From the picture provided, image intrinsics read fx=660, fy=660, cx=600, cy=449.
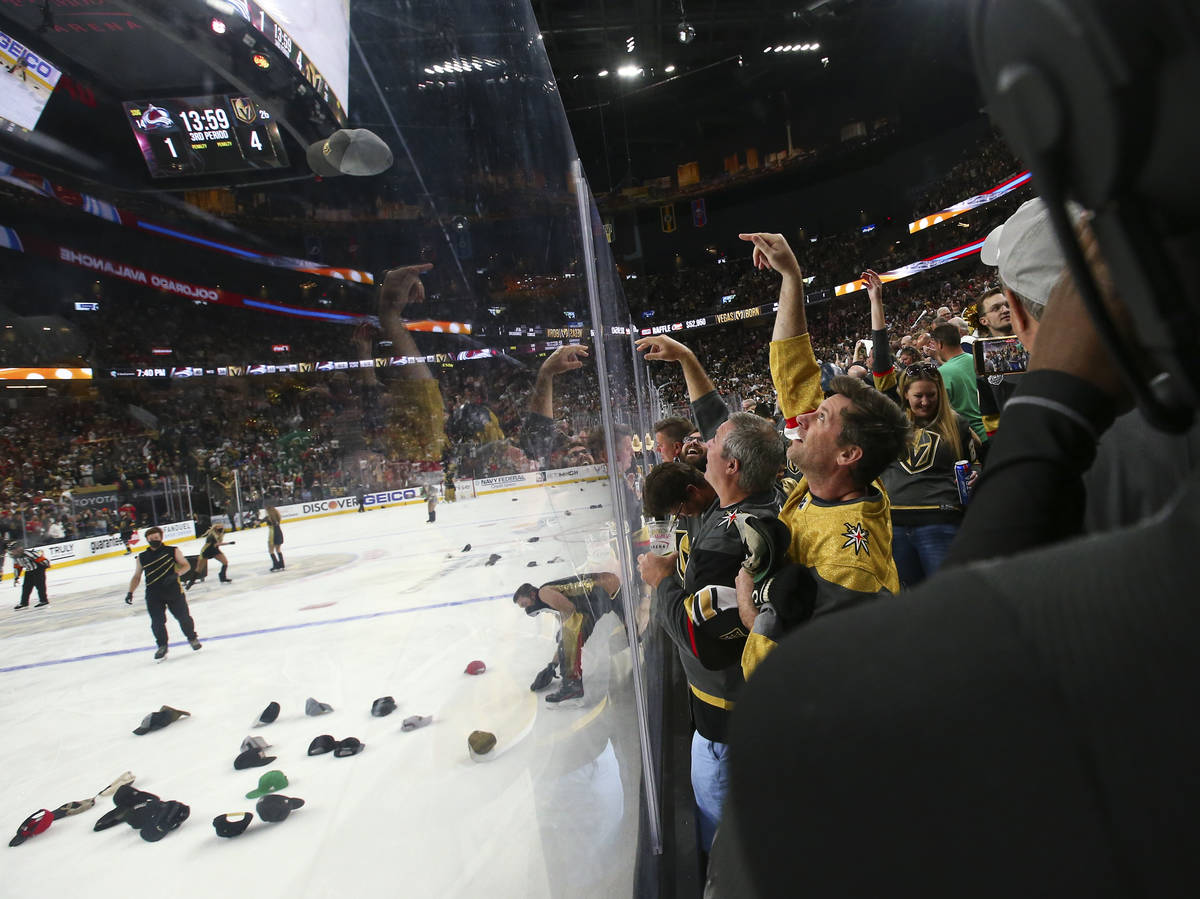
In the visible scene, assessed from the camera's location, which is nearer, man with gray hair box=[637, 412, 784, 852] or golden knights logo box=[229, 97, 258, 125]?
golden knights logo box=[229, 97, 258, 125]

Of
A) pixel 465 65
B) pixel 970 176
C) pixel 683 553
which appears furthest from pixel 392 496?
pixel 970 176

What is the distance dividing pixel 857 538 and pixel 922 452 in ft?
5.02

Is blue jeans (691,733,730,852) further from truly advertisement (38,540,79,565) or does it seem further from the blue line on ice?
truly advertisement (38,540,79,565)

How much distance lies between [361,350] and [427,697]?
0.43 metres

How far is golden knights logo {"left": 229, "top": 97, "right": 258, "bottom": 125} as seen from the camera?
0.73m

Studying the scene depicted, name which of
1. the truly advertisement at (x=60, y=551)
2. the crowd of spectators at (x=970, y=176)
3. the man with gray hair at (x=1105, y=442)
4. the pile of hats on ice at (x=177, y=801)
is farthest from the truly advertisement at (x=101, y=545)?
the crowd of spectators at (x=970, y=176)

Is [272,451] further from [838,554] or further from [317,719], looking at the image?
[838,554]

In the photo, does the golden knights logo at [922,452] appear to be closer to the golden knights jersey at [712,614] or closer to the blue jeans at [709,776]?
the golden knights jersey at [712,614]

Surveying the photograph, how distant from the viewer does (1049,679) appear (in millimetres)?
191

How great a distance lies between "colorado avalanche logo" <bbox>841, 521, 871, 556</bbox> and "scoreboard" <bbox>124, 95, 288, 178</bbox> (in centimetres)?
112

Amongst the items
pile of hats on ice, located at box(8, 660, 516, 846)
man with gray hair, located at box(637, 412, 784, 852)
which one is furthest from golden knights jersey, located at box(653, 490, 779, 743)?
pile of hats on ice, located at box(8, 660, 516, 846)

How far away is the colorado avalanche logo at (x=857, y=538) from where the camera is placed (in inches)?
50.0

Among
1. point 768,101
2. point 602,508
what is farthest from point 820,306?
point 602,508

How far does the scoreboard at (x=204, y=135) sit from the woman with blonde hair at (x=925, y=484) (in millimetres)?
2262
